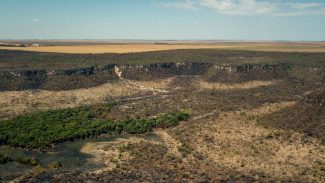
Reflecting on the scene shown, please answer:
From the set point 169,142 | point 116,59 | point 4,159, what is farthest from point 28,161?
point 116,59

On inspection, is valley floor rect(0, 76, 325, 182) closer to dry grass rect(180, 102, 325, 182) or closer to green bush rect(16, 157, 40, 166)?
dry grass rect(180, 102, 325, 182)

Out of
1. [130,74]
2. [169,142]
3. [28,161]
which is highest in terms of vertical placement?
[130,74]

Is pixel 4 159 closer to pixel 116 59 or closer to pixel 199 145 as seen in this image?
pixel 199 145

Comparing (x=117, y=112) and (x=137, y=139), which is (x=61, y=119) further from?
(x=137, y=139)

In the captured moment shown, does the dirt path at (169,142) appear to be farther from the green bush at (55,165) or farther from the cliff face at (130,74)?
the cliff face at (130,74)

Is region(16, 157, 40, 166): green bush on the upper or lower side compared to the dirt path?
upper

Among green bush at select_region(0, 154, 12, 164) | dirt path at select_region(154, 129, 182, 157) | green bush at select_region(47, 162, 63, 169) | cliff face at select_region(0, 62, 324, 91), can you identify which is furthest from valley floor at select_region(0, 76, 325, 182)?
cliff face at select_region(0, 62, 324, 91)
